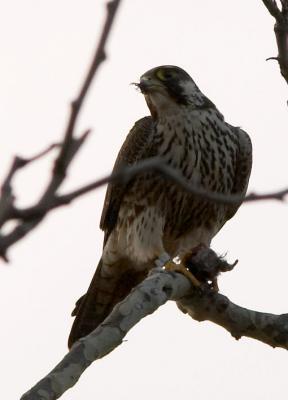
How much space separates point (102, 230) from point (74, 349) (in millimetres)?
2706

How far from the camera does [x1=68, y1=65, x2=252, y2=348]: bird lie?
5.12 m

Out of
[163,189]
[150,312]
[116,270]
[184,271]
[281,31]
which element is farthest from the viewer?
[116,270]

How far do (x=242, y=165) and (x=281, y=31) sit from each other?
285 centimetres

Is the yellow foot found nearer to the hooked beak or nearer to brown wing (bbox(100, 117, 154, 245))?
brown wing (bbox(100, 117, 154, 245))

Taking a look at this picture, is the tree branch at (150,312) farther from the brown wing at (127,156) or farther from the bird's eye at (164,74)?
the bird's eye at (164,74)

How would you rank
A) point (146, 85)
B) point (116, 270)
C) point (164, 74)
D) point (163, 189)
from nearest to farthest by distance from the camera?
1. point (163, 189)
2. point (146, 85)
3. point (116, 270)
4. point (164, 74)

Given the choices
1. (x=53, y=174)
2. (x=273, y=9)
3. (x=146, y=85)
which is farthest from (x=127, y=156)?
(x=53, y=174)

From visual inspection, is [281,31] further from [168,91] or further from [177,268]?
[168,91]

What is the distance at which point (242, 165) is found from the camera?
5.51m

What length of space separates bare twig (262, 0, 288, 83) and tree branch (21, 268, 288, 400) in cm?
113

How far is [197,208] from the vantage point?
17.0 feet

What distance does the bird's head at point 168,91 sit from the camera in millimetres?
5336

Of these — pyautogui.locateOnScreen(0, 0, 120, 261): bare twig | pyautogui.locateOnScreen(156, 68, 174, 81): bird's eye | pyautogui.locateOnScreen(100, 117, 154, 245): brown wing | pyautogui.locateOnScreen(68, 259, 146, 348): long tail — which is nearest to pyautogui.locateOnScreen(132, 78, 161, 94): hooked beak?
pyautogui.locateOnScreen(156, 68, 174, 81): bird's eye

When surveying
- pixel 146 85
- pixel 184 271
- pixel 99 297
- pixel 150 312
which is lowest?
pixel 99 297
